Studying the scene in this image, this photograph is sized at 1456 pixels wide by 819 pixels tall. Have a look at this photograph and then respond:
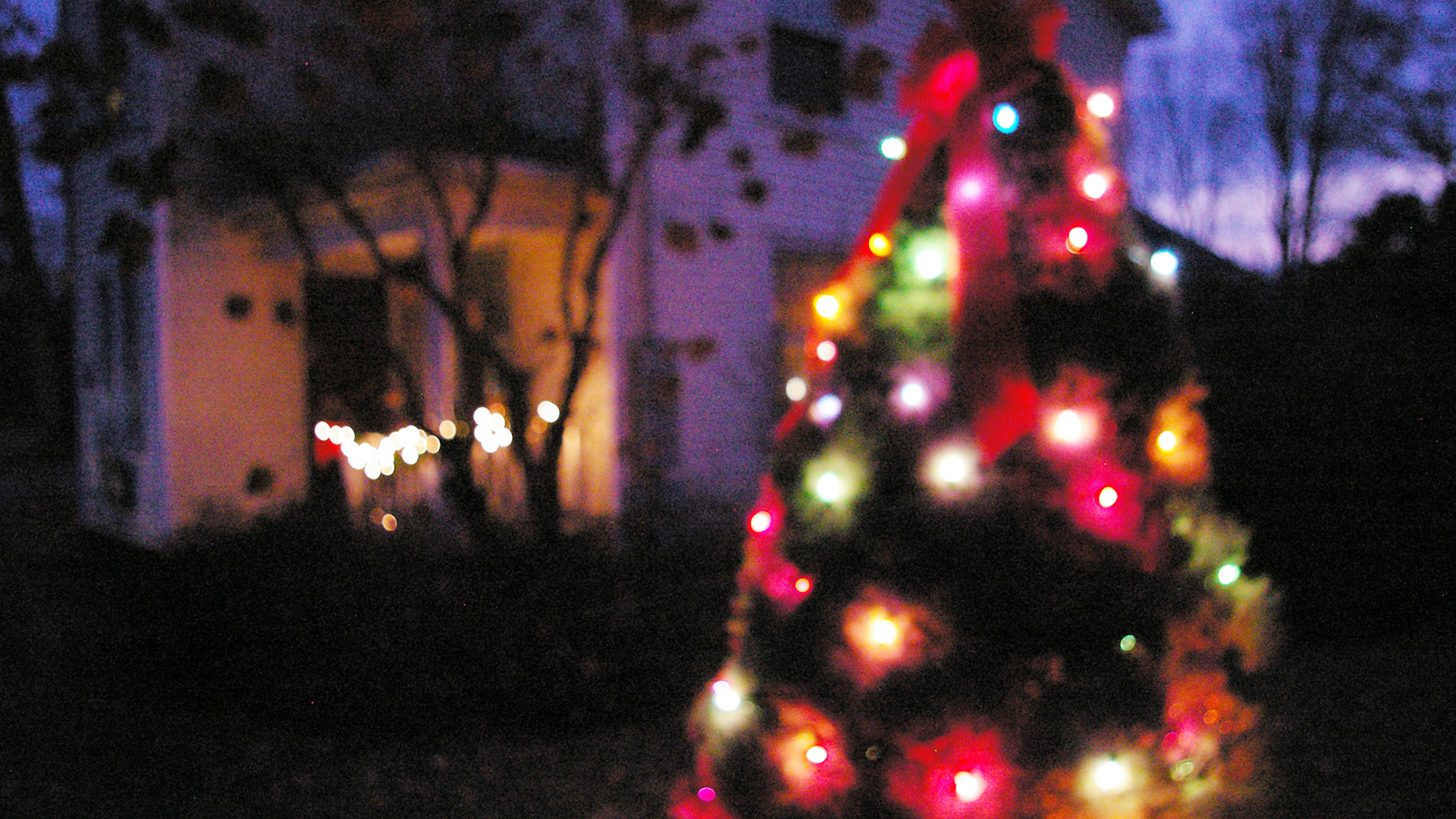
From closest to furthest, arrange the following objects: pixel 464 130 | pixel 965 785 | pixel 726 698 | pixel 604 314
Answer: pixel 965 785 < pixel 726 698 < pixel 464 130 < pixel 604 314

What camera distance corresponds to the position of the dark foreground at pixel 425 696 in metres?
4.07

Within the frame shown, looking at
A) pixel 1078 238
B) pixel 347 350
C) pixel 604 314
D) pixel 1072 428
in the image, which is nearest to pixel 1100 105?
pixel 1078 238

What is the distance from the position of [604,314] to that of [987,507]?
4.58 meters

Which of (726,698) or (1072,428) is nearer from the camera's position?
(1072,428)

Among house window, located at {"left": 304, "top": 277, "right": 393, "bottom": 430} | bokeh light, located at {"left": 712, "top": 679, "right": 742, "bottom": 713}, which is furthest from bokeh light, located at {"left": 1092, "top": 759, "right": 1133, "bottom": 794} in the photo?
house window, located at {"left": 304, "top": 277, "right": 393, "bottom": 430}

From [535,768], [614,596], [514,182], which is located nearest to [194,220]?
[514,182]

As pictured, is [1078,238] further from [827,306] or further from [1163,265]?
[827,306]

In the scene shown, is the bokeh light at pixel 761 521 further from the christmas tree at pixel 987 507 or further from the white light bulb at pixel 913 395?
the white light bulb at pixel 913 395

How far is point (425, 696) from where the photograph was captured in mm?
4711

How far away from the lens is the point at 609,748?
4574 mm

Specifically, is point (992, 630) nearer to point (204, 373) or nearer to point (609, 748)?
point (609, 748)

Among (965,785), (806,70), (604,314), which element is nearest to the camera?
(965,785)

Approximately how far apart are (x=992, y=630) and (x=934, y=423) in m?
0.60

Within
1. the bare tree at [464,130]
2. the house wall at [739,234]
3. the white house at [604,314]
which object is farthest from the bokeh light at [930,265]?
the house wall at [739,234]
